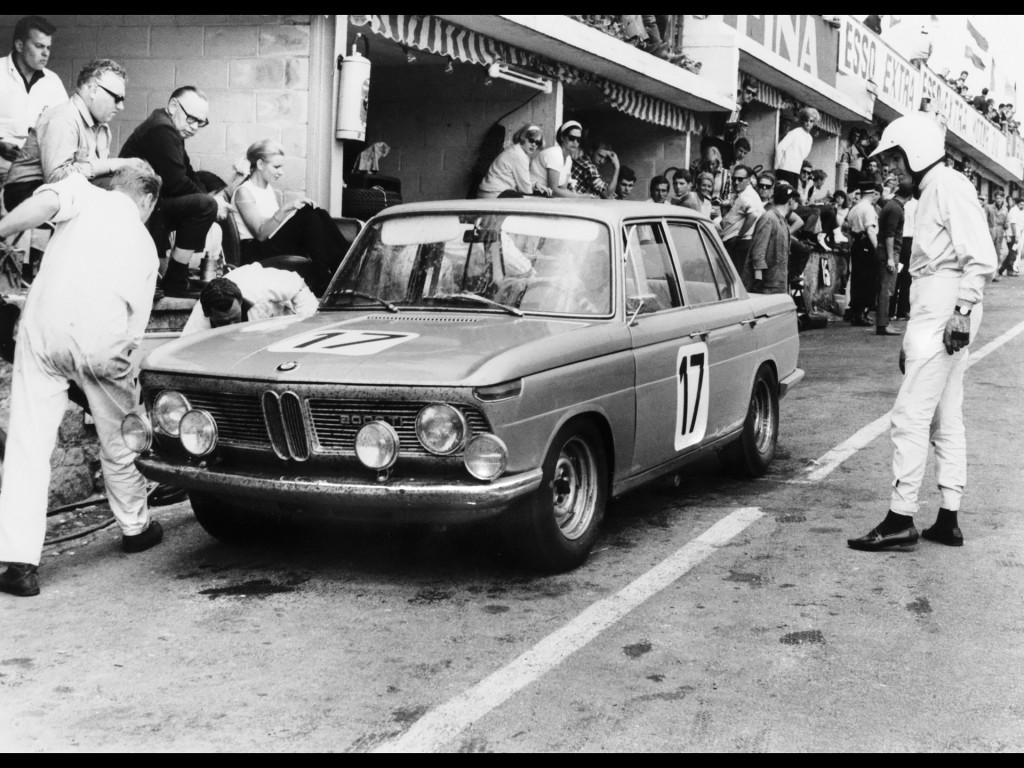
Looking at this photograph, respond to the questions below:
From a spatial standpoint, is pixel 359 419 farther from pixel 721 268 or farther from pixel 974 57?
pixel 974 57

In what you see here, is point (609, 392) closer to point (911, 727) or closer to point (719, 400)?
point (719, 400)

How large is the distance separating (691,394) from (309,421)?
2198 millimetres

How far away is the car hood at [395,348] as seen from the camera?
201 inches

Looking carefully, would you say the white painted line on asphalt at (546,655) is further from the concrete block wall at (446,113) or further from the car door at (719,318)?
the concrete block wall at (446,113)

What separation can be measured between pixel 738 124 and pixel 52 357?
16.6 metres

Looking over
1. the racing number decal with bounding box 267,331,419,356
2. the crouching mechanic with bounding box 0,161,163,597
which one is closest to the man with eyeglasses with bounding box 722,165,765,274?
the racing number decal with bounding box 267,331,419,356

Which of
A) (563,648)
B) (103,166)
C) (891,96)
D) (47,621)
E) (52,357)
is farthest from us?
(891,96)

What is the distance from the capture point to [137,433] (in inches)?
220

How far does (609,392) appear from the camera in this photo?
5.73 m

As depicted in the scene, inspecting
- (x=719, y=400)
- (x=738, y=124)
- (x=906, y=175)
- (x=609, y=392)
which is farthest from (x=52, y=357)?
(x=738, y=124)

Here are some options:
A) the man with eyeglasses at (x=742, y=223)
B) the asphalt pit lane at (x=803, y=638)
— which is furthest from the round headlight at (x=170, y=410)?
the man with eyeglasses at (x=742, y=223)

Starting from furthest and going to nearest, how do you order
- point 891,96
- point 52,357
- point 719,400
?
point 891,96 < point 719,400 < point 52,357

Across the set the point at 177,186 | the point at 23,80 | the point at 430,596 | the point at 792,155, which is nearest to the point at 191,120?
the point at 177,186

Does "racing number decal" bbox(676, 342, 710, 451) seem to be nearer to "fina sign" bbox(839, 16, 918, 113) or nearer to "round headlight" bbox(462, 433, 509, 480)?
"round headlight" bbox(462, 433, 509, 480)
